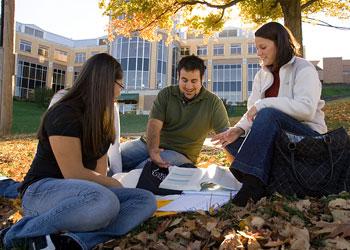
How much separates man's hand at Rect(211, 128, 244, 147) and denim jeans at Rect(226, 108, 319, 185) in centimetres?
42

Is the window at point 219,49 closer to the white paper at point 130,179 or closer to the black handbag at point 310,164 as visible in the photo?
the white paper at point 130,179

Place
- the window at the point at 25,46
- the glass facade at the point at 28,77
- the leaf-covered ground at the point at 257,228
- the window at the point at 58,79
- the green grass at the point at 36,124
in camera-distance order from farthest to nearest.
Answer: the window at the point at 58,79, the window at the point at 25,46, the glass facade at the point at 28,77, the green grass at the point at 36,124, the leaf-covered ground at the point at 257,228

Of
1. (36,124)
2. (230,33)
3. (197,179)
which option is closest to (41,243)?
(197,179)

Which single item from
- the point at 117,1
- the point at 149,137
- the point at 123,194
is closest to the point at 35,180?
the point at 123,194

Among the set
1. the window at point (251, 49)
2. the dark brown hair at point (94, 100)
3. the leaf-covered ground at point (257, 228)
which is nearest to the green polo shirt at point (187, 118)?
the leaf-covered ground at point (257, 228)

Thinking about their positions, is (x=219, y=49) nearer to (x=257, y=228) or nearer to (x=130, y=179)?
(x=130, y=179)

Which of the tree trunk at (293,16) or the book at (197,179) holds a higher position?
the tree trunk at (293,16)

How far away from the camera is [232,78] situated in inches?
1791

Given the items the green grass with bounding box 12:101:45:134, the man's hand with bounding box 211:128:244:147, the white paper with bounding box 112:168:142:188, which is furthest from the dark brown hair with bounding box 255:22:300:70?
the green grass with bounding box 12:101:45:134

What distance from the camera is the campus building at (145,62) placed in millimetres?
38719

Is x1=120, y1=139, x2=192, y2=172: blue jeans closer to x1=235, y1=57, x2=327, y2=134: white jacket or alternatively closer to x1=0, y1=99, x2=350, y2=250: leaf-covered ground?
x1=235, y1=57, x2=327, y2=134: white jacket

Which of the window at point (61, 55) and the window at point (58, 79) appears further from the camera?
the window at point (61, 55)

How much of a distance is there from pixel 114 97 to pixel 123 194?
0.67m

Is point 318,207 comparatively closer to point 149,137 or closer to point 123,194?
point 123,194
